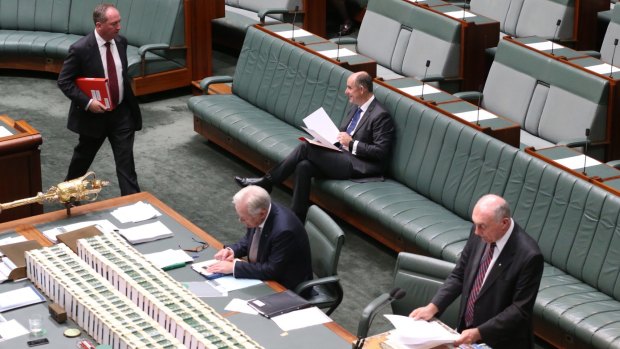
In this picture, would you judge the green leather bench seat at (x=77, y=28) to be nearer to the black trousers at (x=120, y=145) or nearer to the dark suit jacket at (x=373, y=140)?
the black trousers at (x=120, y=145)

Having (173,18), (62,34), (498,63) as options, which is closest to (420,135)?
(498,63)

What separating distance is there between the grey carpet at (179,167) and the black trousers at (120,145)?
0.51 meters

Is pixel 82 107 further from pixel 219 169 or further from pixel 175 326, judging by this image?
pixel 175 326

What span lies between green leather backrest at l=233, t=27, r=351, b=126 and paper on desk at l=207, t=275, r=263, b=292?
9.07 ft

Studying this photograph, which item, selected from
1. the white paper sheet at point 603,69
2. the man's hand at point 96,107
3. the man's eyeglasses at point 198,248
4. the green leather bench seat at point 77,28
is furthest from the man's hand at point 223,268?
the green leather bench seat at point 77,28

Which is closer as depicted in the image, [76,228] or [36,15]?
[76,228]

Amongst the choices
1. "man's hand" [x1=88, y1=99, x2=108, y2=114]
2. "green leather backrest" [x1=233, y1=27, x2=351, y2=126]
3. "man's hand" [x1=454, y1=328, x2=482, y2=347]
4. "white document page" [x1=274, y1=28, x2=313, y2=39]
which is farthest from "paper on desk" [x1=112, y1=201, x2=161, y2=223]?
"white document page" [x1=274, y1=28, x2=313, y2=39]

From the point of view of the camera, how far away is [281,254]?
558cm

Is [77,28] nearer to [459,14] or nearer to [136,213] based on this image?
[459,14]

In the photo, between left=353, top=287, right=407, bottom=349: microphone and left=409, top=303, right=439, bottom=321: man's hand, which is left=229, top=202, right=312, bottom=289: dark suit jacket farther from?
left=353, top=287, right=407, bottom=349: microphone

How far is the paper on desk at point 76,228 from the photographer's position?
586 centimetres

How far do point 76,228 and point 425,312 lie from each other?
2.03m

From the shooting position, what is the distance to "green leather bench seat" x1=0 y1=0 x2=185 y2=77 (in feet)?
33.0

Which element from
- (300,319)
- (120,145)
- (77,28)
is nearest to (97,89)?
(120,145)
